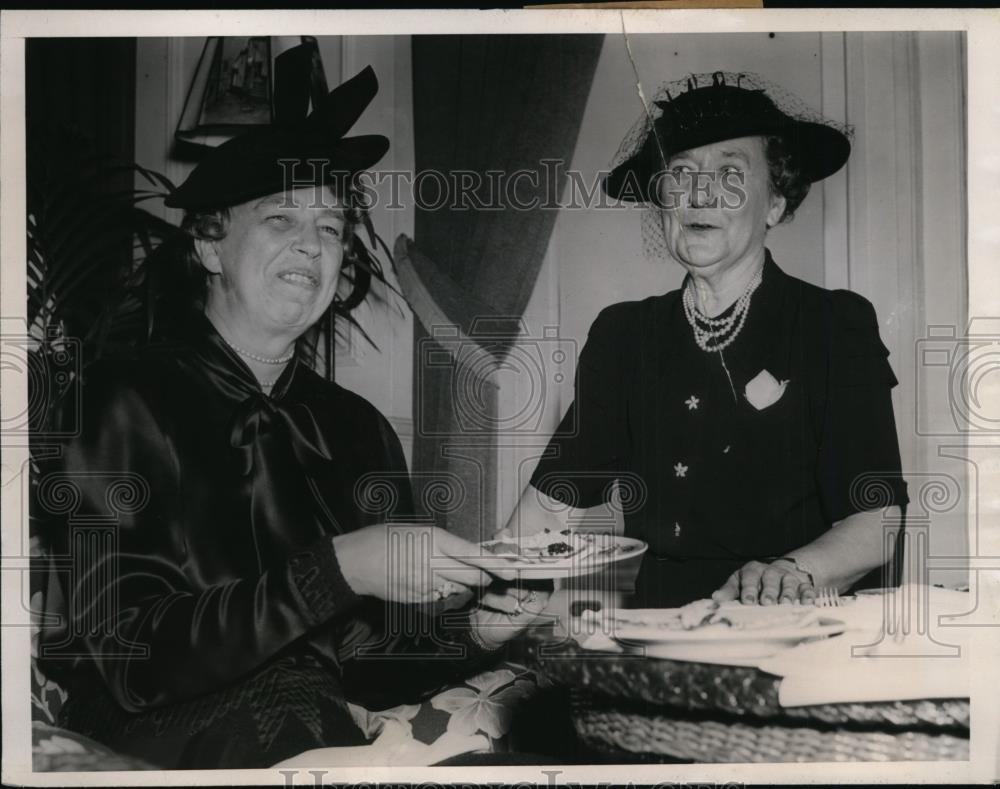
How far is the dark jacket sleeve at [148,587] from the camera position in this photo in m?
2.51

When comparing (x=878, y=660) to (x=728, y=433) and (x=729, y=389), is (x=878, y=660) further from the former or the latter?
(x=729, y=389)

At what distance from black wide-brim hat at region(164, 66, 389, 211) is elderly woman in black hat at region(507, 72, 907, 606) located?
715 mm

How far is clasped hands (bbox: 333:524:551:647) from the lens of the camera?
8.39 ft

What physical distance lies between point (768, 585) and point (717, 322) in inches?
28.8

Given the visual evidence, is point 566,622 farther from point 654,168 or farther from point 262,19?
point 262,19

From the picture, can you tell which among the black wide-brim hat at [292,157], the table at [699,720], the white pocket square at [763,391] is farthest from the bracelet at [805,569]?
the black wide-brim hat at [292,157]

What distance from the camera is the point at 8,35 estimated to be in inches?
103

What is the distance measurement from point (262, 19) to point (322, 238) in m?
0.64

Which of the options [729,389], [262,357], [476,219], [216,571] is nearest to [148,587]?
[216,571]

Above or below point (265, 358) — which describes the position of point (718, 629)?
below

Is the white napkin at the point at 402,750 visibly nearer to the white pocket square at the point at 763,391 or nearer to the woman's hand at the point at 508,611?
the woman's hand at the point at 508,611

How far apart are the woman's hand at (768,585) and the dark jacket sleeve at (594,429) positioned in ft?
1.35

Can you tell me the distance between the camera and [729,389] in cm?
258

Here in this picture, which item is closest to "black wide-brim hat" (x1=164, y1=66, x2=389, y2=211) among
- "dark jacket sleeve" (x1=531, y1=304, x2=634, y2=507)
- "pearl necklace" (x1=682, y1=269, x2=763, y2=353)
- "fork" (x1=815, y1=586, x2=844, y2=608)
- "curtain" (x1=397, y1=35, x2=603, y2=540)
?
"curtain" (x1=397, y1=35, x2=603, y2=540)
